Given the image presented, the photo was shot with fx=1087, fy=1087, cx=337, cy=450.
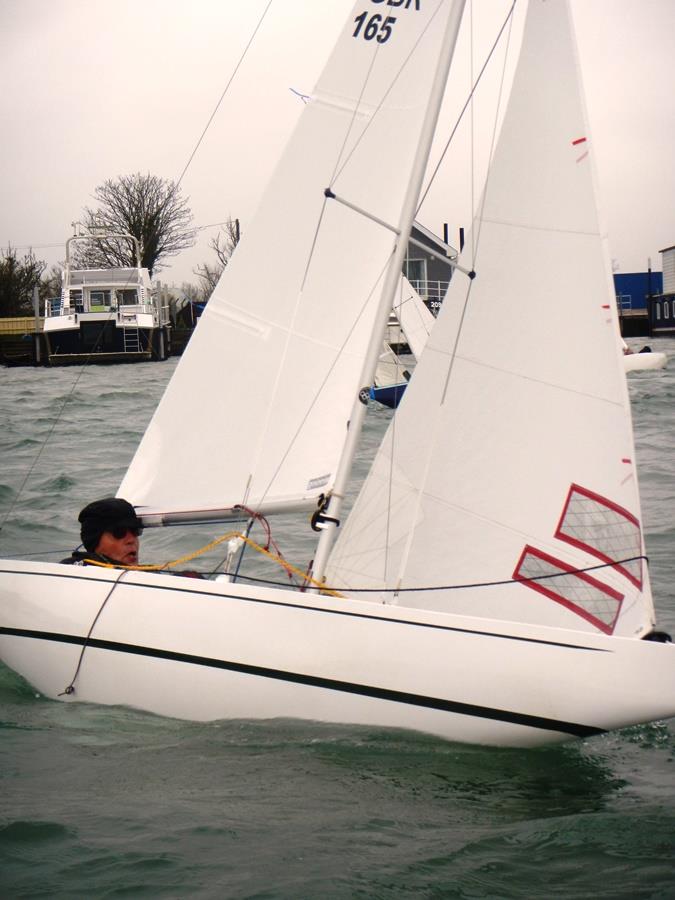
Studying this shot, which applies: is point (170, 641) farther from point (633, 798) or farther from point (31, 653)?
point (633, 798)

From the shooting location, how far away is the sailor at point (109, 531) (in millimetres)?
5477

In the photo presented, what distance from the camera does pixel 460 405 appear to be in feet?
17.3

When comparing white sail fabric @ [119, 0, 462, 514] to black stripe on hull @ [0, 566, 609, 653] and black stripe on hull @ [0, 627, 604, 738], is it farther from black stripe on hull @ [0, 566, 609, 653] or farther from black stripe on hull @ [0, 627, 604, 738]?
black stripe on hull @ [0, 627, 604, 738]

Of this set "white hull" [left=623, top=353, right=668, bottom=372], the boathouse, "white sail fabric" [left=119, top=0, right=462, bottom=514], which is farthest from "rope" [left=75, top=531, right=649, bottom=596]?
the boathouse

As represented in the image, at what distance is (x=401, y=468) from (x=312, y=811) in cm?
189

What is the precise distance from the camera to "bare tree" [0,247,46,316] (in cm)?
4962

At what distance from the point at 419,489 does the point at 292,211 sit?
A: 5.02ft

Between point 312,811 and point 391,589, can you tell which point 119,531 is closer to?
point 391,589

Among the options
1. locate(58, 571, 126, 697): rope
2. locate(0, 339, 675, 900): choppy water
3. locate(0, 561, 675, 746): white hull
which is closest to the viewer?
locate(0, 339, 675, 900): choppy water

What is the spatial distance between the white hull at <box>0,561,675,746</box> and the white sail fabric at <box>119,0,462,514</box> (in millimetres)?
715

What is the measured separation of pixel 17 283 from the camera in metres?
50.8

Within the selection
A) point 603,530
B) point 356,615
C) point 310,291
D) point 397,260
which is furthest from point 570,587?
point 310,291

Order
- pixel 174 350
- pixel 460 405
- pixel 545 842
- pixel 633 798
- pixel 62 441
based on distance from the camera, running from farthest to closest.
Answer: pixel 174 350 → pixel 62 441 → pixel 460 405 → pixel 633 798 → pixel 545 842

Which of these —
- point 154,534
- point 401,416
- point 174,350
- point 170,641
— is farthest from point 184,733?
point 174,350
